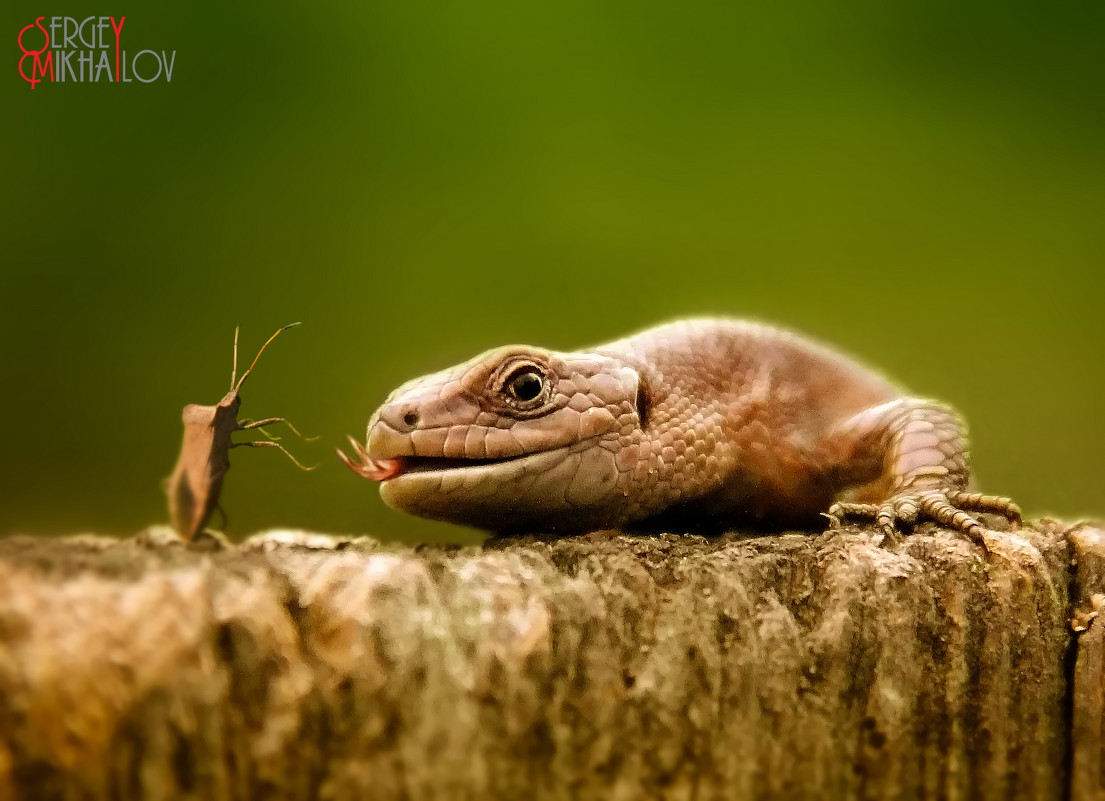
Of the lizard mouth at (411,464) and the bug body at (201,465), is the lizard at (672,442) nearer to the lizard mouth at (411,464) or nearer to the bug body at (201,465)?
the lizard mouth at (411,464)

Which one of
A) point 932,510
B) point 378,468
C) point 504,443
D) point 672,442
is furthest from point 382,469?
point 932,510

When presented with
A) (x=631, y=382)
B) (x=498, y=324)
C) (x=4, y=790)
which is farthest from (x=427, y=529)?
(x=4, y=790)

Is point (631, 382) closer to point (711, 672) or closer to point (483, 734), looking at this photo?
point (711, 672)

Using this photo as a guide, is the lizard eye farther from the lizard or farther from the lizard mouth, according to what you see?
the lizard mouth
